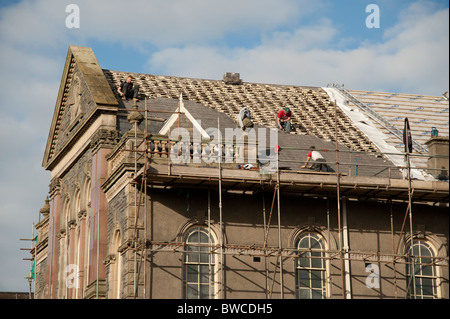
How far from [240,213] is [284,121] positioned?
772 centimetres

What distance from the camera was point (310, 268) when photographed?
41406 mm

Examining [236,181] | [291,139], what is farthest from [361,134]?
[236,181]

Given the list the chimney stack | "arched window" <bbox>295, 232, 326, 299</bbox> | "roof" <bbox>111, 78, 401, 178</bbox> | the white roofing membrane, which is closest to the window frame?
"arched window" <bbox>295, 232, 326, 299</bbox>

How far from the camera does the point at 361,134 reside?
160 feet

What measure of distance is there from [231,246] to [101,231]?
5861mm

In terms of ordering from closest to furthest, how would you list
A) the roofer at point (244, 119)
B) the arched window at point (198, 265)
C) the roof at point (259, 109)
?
the arched window at point (198, 265) < the roofer at point (244, 119) < the roof at point (259, 109)

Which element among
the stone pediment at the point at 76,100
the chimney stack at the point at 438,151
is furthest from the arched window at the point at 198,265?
the chimney stack at the point at 438,151

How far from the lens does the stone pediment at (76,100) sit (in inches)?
1816

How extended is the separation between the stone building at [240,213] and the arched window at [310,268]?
0.05 meters

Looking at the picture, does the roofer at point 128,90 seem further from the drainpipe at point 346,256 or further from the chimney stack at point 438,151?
the chimney stack at point 438,151

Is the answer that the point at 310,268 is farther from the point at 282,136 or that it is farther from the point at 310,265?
the point at 282,136

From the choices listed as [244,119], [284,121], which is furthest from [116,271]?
[284,121]

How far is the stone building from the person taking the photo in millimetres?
39906
